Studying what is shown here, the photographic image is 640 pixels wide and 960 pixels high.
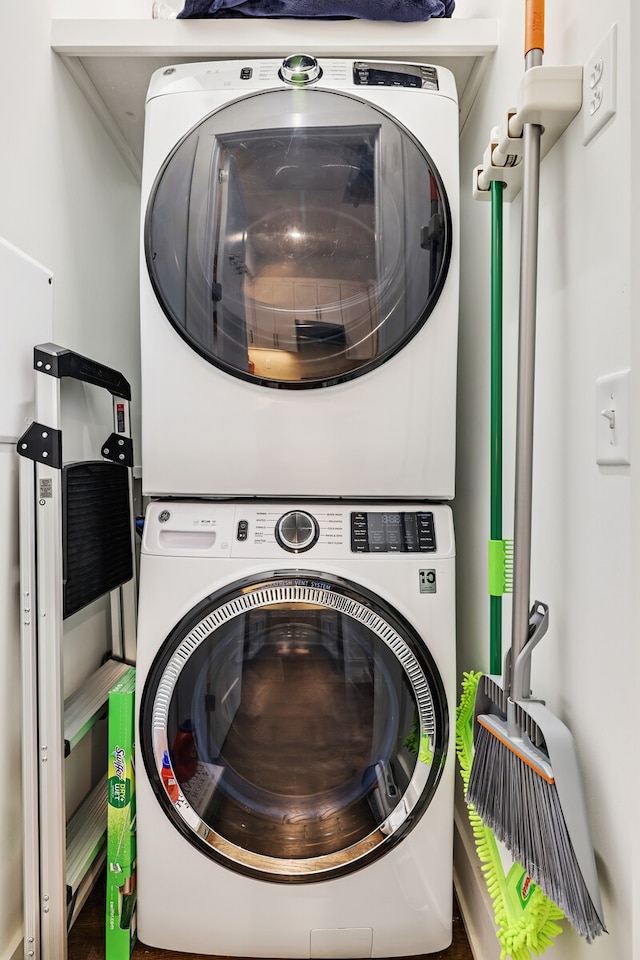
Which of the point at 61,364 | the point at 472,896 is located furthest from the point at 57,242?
the point at 472,896

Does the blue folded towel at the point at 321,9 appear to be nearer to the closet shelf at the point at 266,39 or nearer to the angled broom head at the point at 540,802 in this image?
the closet shelf at the point at 266,39

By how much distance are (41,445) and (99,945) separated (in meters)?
1.07

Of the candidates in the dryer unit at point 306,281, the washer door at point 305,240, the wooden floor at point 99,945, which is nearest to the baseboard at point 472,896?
the wooden floor at point 99,945

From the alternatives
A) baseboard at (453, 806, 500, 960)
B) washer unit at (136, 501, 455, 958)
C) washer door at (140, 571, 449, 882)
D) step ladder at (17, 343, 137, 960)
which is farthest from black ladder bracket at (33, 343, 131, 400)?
baseboard at (453, 806, 500, 960)

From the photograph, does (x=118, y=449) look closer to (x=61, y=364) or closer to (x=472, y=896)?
(x=61, y=364)

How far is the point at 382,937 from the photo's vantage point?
3.90 ft

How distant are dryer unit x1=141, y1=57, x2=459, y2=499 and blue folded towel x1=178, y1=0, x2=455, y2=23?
12 centimetres

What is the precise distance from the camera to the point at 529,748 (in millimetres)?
837

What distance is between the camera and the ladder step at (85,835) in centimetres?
121

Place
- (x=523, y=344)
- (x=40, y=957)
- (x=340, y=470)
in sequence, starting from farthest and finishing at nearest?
(x=340, y=470) → (x=40, y=957) → (x=523, y=344)

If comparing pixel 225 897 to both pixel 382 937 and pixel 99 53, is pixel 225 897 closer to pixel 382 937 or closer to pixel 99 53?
pixel 382 937

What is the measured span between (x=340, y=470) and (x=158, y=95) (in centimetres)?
92

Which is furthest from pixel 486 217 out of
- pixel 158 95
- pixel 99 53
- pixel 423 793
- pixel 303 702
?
pixel 423 793

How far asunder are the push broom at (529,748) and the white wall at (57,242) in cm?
89
